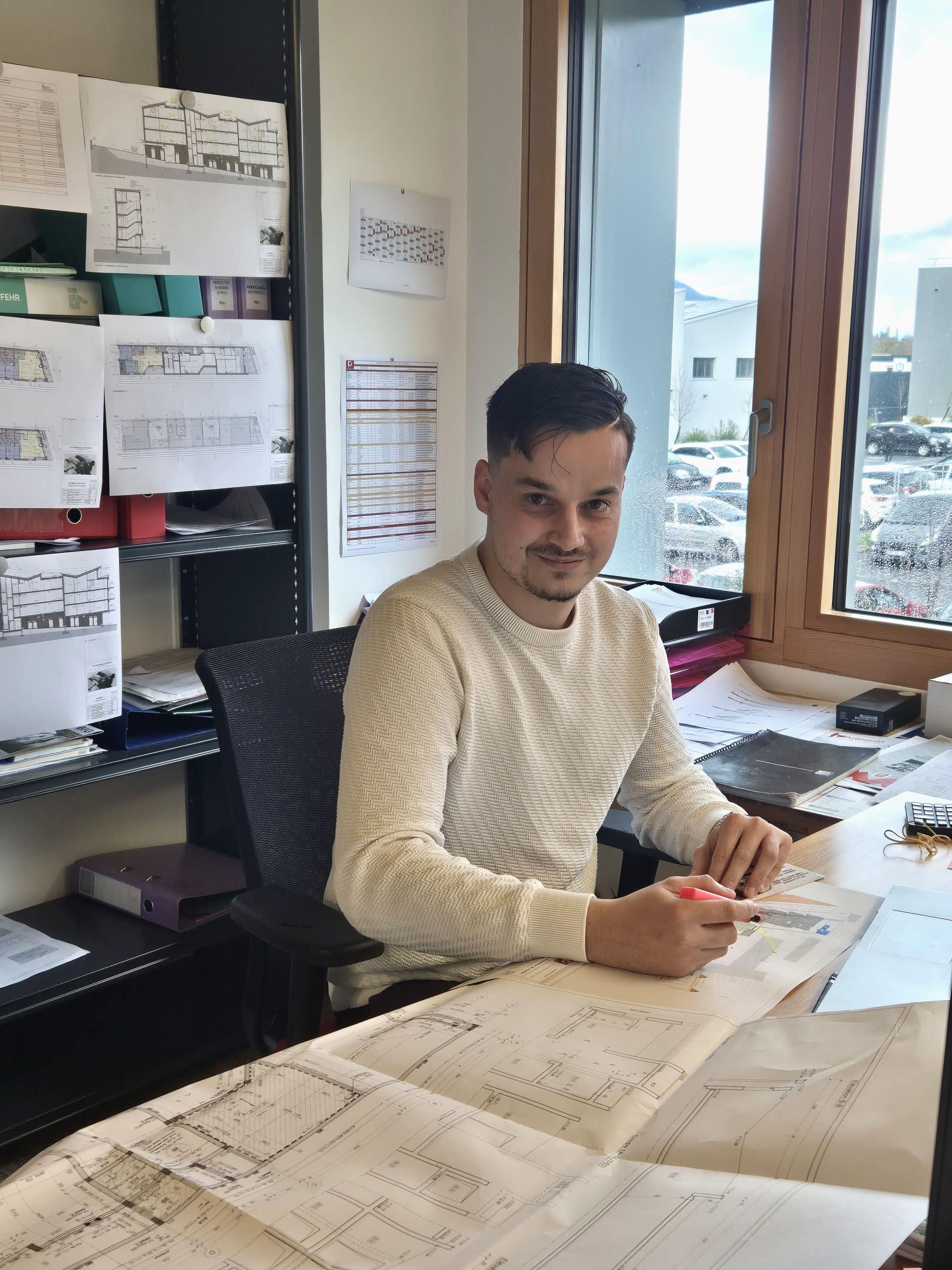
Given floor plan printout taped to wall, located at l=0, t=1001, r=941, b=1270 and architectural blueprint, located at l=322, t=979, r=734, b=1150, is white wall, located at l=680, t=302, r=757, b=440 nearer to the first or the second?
architectural blueprint, located at l=322, t=979, r=734, b=1150

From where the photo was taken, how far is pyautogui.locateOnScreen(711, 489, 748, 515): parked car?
250 centimetres

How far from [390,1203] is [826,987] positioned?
0.50 m

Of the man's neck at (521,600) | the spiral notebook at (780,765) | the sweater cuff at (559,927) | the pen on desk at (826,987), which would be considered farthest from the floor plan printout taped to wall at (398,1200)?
the spiral notebook at (780,765)

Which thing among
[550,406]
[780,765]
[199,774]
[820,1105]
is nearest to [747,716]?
[780,765]

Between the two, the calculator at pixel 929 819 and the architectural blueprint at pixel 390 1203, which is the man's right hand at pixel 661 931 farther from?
the calculator at pixel 929 819

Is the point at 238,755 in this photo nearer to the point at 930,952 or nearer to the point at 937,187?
the point at 930,952

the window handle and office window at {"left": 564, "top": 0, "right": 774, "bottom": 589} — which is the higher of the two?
office window at {"left": 564, "top": 0, "right": 774, "bottom": 589}

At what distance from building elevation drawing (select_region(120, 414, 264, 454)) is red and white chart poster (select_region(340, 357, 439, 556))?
17.9 inches

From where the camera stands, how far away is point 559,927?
1.11 metres

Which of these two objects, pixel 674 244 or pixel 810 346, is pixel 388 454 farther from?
pixel 810 346

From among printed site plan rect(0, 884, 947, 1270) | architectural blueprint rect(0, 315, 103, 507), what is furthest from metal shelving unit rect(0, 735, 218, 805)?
printed site plan rect(0, 884, 947, 1270)

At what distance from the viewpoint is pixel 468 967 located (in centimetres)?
130

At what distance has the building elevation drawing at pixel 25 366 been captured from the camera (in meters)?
1.79

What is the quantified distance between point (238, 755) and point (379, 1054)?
58 cm
